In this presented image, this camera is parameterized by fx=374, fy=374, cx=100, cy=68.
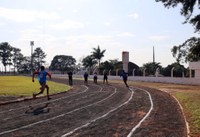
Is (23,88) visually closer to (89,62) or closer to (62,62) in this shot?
(89,62)

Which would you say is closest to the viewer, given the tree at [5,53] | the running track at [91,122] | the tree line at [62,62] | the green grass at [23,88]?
the running track at [91,122]

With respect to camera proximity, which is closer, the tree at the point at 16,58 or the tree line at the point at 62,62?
the tree line at the point at 62,62

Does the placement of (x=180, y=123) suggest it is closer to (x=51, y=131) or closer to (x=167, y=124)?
(x=167, y=124)

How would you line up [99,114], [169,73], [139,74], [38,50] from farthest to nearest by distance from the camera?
[38,50] → [139,74] → [169,73] → [99,114]

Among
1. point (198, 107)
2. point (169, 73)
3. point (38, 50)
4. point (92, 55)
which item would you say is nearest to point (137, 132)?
point (198, 107)

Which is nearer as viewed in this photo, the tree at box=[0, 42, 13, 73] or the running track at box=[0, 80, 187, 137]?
the running track at box=[0, 80, 187, 137]

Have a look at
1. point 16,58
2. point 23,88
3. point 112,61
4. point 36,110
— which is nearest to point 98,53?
point 112,61

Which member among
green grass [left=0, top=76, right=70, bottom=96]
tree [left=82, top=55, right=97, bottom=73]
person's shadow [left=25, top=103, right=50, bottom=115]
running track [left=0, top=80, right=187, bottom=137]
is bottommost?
running track [left=0, top=80, right=187, bottom=137]

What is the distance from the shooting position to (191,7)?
21.9m

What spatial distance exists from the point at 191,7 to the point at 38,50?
413 feet

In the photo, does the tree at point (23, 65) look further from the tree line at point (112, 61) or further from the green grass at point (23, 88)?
the green grass at point (23, 88)

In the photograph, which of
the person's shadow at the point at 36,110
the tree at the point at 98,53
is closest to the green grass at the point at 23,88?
the person's shadow at the point at 36,110

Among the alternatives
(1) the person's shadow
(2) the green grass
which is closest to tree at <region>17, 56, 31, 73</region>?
(2) the green grass

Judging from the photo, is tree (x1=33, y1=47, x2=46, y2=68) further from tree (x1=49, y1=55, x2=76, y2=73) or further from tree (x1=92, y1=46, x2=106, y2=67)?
tree (x1=92, y1=46, x2=106, y2=67)
